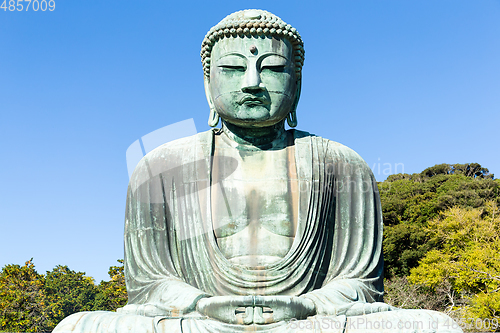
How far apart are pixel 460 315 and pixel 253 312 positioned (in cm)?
2091

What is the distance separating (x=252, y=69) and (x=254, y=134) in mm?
813

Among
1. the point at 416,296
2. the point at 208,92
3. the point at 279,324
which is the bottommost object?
the point at 279,324

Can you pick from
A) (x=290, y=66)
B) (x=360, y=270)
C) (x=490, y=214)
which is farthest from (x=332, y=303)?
(x=490, y=214)

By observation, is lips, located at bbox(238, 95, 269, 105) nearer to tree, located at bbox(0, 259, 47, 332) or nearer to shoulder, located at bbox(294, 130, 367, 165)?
shoulder, located at bbox(294, 130, 367, 165)

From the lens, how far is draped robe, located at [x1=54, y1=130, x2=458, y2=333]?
6105 millimetres

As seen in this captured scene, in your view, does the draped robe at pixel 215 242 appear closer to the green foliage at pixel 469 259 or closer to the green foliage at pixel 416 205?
the green foliage at pixel 469 259

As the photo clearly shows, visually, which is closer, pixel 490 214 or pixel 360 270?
pixel 360 270

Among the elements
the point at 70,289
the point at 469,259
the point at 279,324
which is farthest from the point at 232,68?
the point at 70,289

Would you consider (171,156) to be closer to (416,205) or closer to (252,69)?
(252,69)

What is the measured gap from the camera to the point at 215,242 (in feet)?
20.9

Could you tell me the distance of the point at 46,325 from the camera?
24.3 meters

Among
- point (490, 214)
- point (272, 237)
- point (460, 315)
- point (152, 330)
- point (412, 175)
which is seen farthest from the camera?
point (412, 175)

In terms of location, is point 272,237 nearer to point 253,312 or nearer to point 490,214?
point 253,312

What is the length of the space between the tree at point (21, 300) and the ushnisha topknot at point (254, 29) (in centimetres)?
1842
